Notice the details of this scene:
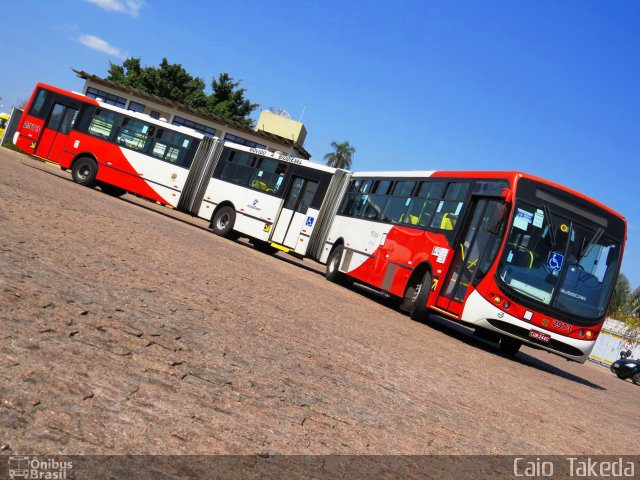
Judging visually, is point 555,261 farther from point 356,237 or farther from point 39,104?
point 39,104

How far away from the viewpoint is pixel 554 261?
13.7 m

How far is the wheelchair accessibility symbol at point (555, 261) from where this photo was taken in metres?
13.7

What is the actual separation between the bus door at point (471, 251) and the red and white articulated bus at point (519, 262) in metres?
0.02

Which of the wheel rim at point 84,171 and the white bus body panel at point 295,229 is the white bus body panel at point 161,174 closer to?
the wheel rim at point 84,171

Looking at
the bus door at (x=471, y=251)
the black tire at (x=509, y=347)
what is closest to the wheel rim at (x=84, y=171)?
Answer: the bus door at (x=471, y=251)

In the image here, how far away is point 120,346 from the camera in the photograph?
477 cm

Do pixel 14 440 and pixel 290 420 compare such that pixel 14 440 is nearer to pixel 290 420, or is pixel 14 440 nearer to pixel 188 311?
pixel 290 420

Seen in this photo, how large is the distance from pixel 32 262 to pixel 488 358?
351 inches

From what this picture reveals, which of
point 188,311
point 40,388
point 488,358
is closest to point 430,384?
point 188,311

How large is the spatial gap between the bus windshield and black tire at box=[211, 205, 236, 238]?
12.4m

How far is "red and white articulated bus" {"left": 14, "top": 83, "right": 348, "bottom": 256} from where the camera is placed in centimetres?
2316

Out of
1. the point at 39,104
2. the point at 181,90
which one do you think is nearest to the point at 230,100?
the point at 181,90

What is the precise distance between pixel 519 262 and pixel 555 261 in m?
0.74

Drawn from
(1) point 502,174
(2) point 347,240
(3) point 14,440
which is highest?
(1) point 502,174
